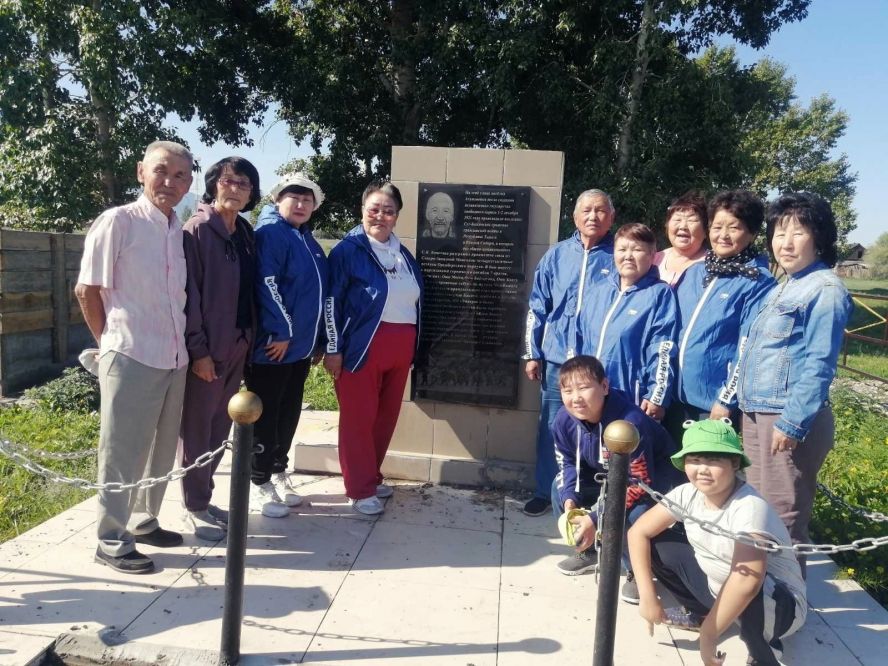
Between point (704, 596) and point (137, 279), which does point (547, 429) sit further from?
point (137, 279)

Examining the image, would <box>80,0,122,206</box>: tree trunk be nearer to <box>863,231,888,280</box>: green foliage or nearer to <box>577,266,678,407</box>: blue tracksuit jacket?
<box>577,266,678,407</box>: blue tracksuit jacket

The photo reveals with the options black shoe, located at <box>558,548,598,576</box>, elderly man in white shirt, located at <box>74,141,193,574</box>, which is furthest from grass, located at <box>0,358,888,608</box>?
black shoe, located at <box>558,548,598,576</box>

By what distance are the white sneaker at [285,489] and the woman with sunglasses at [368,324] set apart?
33 centimetres

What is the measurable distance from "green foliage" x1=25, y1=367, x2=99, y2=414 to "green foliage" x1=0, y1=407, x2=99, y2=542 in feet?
0.42

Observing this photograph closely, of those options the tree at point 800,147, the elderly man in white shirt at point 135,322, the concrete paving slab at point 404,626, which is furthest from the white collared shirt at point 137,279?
the tree at point 800,147

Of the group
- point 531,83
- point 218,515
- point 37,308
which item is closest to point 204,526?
point 218,515

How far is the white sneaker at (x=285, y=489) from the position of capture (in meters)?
3.91

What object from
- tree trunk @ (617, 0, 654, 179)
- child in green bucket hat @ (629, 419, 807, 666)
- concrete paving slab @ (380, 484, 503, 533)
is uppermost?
tree trunk @ (617, 0, 654, 179)

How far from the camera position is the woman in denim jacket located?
258 centimetres

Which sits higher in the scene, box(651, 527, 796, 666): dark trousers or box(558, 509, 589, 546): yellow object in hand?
box(558, 509, 589, 546): yellow object in hand

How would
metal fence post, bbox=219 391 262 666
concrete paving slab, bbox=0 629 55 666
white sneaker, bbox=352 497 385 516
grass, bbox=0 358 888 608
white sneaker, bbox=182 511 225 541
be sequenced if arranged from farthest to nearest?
white sneaker, bbox=352 497 385 516, grass, bbox=0 358 888 608, white sneaker, bbox=182 511 225 541, concrete paving slab, bbox=0 629 55 666, metal fence post, bbox=219 391 262 666

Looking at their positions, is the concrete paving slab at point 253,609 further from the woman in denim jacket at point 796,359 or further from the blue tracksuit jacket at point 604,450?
the woman in denim jacket at point 796,359

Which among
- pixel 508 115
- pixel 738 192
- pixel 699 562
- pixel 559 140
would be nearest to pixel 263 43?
pixel 508 115

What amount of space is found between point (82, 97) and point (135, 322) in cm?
1036
